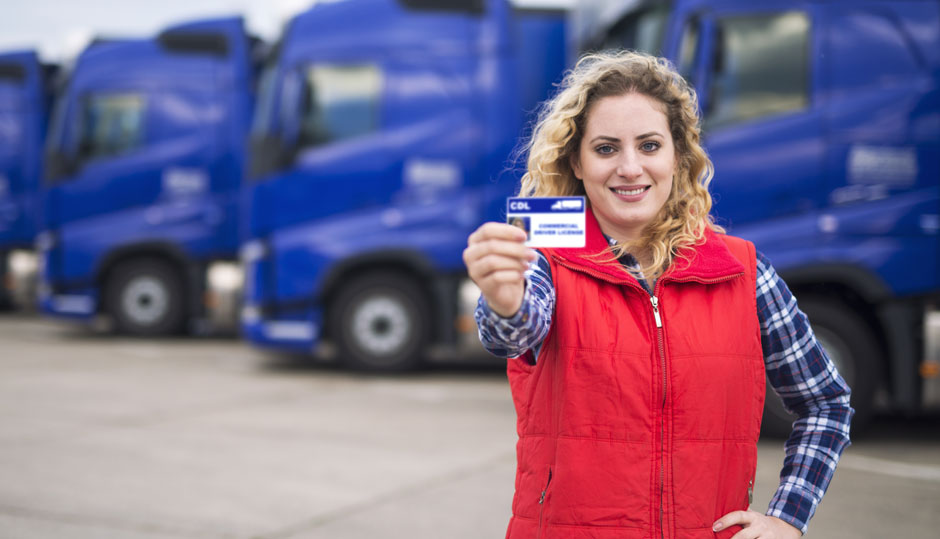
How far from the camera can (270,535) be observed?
374cm

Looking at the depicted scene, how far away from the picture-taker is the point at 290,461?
5023 millimetres

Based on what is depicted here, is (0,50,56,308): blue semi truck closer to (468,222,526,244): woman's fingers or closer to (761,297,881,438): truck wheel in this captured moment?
(761,297,881,438): truck wheel

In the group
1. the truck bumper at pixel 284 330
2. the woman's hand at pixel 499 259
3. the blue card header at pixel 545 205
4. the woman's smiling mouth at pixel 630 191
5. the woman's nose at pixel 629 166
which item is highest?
the woman's nose at pixel 629 166

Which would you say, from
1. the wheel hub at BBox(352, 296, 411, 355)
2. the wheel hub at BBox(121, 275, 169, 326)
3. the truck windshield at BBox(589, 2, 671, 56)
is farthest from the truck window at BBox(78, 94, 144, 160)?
the truck windshield at BBox(589, 2, 671, 56)

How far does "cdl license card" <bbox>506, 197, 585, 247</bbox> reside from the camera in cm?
134

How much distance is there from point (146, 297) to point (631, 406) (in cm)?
1028

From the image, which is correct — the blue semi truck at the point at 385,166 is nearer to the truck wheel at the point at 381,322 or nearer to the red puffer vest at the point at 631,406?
the truck wheel at the point at 381,322

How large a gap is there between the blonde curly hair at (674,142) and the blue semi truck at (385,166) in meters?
6.05

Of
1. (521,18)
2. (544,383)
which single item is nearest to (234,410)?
(521,18)

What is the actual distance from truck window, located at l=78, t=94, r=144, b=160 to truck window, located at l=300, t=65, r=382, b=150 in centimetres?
337

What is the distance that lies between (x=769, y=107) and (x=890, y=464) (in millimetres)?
2300

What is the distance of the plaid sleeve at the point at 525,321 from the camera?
1.35 metres

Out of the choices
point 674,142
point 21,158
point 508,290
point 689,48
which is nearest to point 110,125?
point 21,158

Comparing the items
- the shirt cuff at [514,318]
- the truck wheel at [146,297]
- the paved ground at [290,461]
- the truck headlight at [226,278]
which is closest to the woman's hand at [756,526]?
the shirt cuff at [514,318]
